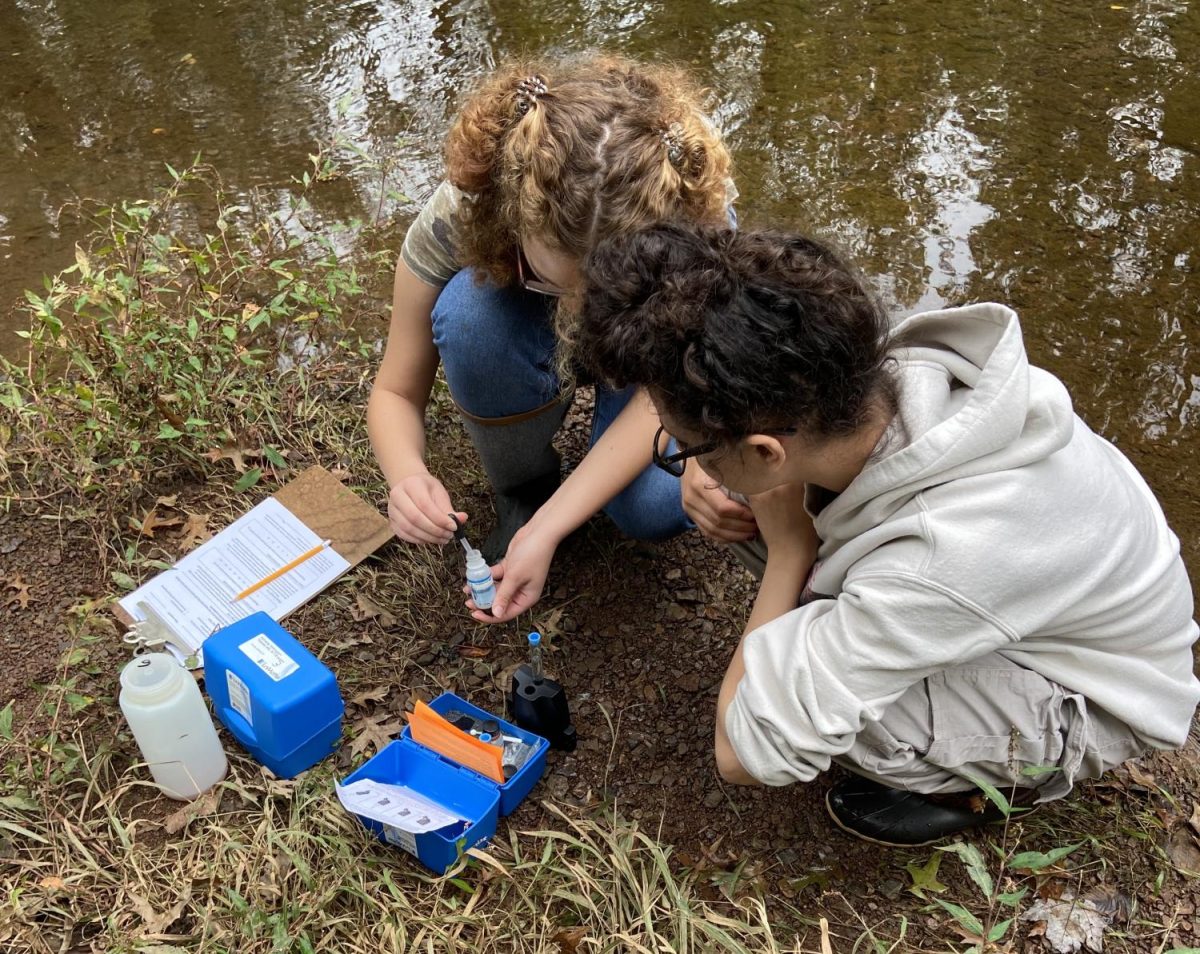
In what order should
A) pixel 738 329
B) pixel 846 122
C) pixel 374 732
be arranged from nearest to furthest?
pixel 738 329
pixel 374 732
pixel 846 122

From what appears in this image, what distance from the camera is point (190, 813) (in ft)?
6.06

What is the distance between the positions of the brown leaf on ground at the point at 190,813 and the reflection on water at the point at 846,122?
2.10m

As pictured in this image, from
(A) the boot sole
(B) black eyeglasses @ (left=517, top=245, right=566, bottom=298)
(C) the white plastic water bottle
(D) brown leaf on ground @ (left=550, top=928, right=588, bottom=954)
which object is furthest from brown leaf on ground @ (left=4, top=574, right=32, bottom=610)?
(A) the boot sole

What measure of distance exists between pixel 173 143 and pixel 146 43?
1.16 meters

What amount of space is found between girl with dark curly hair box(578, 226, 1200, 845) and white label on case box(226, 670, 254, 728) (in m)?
0.90

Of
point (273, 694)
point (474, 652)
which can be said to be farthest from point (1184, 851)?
point (273, 694)

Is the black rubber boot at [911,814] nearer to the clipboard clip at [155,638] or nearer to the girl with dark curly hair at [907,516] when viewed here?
the girl with dark curly hair at [907,516]

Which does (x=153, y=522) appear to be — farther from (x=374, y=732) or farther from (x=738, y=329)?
(x=738, y=329)

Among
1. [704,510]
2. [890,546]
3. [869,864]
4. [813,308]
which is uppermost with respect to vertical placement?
[813,308]

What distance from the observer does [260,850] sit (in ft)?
5.79

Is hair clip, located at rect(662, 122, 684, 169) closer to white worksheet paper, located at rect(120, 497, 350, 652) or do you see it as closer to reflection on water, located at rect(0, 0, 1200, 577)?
white worksheet paper, located at rect(120, 497, 350, 652)

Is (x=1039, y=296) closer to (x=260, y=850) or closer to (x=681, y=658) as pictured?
(x=681, y=658)

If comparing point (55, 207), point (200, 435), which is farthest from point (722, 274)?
point (55, 207)

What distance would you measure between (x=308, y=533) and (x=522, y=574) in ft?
2.51
